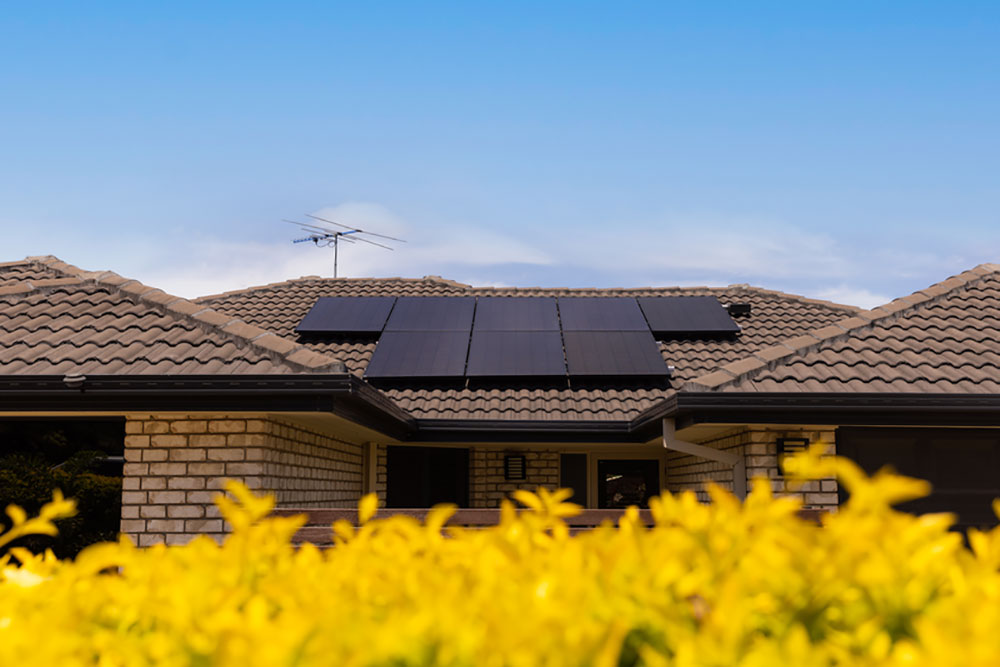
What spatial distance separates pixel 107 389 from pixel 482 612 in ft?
23.9

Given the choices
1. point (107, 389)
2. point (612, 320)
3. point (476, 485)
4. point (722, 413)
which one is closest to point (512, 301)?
point (612, 320)

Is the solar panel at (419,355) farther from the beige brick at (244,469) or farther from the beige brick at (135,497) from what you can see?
the beige brick at (135,497)

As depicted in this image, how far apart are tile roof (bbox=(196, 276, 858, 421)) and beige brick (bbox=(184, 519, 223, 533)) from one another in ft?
14.0

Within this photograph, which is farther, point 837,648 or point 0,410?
point 0,410

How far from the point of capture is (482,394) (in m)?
13.4

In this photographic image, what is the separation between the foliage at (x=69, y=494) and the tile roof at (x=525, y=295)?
152 inches

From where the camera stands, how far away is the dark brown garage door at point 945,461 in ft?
32.3

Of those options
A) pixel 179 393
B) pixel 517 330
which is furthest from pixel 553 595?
pixel 517 330

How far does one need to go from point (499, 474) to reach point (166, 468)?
743 cm

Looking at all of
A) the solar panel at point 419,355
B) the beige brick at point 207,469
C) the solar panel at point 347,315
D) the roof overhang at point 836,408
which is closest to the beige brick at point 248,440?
the beige brick at point 207,469

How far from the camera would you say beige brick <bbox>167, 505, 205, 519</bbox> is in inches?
342

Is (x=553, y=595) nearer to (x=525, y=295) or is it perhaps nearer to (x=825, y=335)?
(x=825, y=335)

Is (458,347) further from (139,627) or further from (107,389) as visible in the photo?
(139,627)

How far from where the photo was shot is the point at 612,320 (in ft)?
52.7
